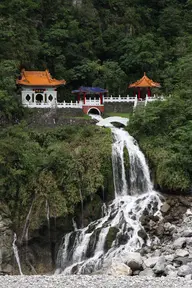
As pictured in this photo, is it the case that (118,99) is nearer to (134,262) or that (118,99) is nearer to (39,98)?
(39,98)

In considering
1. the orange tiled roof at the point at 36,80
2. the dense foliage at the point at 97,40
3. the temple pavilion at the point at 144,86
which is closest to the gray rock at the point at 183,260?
the dense foliage at the point at 97,40

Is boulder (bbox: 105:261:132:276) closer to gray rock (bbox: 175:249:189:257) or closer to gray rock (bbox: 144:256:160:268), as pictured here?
gray rock (bbox: 144:256:160:268)

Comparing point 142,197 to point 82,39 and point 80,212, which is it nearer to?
point 80,212

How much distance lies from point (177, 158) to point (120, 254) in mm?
8050

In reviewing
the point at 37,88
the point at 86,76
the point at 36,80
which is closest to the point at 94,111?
the point at 37,88

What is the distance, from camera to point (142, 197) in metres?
26.5

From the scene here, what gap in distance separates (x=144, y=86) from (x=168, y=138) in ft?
31.1

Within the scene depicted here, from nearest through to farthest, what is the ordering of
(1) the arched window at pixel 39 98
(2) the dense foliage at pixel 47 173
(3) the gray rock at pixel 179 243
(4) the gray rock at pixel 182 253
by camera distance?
(4) the gray rock at pixel 182 253 < (3) the gray rock at pixel 179 243 < (2) the dense foliage at pixel 47 173 < (1) the arched window at pixel 39 98

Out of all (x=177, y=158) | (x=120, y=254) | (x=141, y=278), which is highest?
(x=177, y=158)

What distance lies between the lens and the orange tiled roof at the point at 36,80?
35.2 meters

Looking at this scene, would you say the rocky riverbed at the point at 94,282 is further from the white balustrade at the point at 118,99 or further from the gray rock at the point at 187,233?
the white balustrade at the point at 118,99

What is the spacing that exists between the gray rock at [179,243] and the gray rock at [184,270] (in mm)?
3386

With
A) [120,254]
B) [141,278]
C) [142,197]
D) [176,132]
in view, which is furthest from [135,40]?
[141,278]

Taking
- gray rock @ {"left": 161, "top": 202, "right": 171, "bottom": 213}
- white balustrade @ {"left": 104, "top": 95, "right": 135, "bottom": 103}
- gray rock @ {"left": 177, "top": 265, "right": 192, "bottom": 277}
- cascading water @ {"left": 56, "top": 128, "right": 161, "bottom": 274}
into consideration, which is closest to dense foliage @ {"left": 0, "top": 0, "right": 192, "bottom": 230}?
cascading water @ {"left": 56, "top": 128, "right": 161, "bottom": 274}
